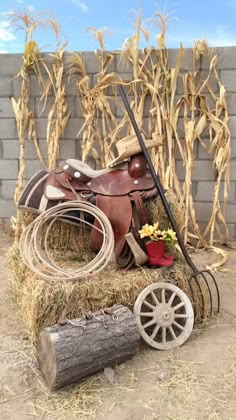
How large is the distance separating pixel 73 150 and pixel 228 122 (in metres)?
1.63

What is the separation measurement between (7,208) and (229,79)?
2752mm

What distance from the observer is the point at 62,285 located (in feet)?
7.29

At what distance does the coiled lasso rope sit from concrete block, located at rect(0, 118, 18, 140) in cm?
224

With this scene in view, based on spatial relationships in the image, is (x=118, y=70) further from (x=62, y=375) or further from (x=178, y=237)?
(x=62, y=375)

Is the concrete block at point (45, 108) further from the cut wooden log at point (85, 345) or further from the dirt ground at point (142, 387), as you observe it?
the cut wooden log at point (85, 345)

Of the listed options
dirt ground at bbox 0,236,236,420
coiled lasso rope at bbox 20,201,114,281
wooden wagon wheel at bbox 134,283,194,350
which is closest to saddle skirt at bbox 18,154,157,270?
coiled lasso rope at bbox 20,201,114,281

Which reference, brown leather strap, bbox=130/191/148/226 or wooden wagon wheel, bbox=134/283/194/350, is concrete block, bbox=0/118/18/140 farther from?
wooden wagon wheel, bbox=134/283/194/350

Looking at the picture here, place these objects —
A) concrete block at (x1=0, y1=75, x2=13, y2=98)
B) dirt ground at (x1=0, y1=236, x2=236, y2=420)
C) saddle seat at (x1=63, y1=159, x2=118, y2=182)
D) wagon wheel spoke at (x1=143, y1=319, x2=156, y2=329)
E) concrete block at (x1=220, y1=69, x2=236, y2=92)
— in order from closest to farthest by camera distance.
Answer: dirt ground at (x1=0, y1=236, x2=236, y2=420), wagon wheel spoke at (x1=143, y1=319, x2=156, y2=329), saddle seat at (x1=63, y1=159, x2=118, y2=182), concrete block at (x1=220, y1=69, x2=236, y2=92), concrete block at (x1=0, y1=75, x2=13, y2=98)

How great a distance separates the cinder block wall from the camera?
4215 millimetres

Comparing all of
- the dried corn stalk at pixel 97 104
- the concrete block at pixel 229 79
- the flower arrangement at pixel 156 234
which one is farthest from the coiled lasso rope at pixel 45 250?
the concrete block at pixel 229 79

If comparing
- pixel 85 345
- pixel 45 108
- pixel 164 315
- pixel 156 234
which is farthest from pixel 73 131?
pixel 85 345

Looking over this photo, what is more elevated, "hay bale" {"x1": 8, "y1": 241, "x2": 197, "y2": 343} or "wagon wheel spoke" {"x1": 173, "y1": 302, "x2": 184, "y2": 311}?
"hay bale" {"x1": 8, "y1": 241, "x2": 197, "y2": 343}

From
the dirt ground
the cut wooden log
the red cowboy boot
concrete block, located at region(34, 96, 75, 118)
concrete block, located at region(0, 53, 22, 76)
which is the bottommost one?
the dirt ground

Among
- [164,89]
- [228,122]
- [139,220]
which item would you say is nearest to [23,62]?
[164,89]
